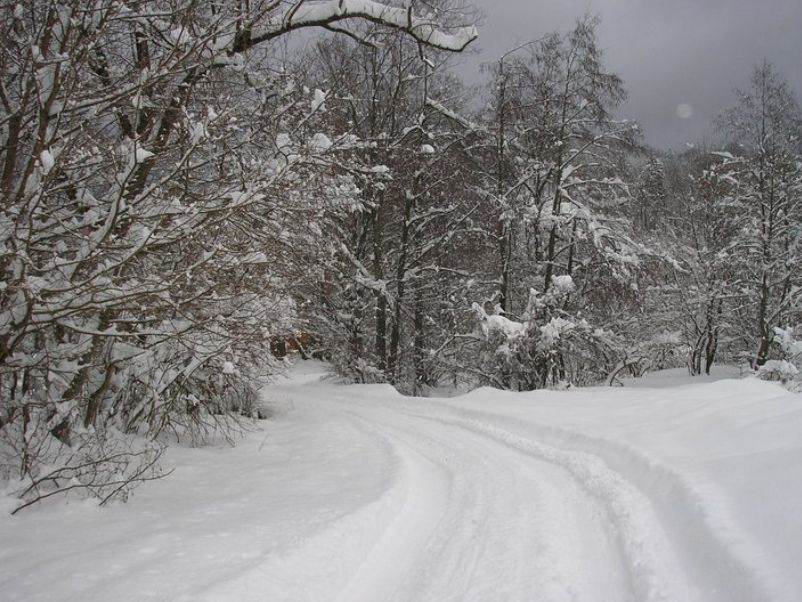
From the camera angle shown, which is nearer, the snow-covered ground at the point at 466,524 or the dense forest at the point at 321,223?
the snow-covered ground at the point at 466,524

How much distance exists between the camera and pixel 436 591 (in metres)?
3.90

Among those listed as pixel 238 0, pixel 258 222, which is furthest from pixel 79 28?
pixel 258 222

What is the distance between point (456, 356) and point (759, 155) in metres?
11.8

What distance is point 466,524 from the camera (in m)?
5.09

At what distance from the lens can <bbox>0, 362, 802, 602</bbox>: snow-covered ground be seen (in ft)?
11.6

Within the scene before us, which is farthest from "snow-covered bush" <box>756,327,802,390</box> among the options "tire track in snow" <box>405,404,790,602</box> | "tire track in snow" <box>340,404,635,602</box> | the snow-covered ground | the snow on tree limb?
the snow on tree limb

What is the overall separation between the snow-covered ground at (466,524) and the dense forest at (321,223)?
1081mm

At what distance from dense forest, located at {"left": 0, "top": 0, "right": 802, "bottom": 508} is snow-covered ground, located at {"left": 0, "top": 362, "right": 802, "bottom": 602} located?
1081 mm

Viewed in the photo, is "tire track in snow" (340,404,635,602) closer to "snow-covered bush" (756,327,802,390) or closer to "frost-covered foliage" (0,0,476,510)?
"frost-covered foliage" (0,0,476,510)

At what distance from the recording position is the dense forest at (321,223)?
4398 millimetres

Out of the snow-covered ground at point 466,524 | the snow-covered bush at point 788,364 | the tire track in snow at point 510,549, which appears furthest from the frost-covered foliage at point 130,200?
the snow-covered bush at point 788,364

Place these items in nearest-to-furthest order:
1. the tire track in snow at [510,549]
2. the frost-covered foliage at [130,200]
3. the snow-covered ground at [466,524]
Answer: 1. the snow-covered ground at [466,524]
2. the tire track in snow at [510,549]
3. the frost-covered foliage at [130,200]

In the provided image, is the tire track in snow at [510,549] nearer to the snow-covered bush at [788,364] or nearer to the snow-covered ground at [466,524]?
the snow-covered ground at [466,524]

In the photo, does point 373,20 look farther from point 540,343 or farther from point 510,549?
point 540,343
